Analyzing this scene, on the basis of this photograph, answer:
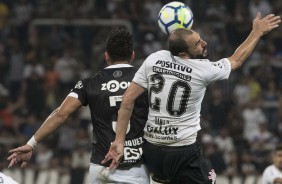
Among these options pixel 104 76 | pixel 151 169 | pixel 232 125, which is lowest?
pixel 232 125

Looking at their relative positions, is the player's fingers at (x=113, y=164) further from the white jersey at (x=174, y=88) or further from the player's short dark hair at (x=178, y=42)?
the player's short dark hair at (x=178, y=42)

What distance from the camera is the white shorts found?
809cm

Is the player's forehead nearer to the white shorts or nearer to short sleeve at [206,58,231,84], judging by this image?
short sleeve at [206,58,231,84]

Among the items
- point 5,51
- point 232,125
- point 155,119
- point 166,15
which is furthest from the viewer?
point 5,51

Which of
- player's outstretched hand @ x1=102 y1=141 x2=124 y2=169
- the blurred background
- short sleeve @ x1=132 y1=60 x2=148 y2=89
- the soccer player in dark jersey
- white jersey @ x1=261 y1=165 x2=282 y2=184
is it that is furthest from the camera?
the blurred background

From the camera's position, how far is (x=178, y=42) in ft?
26.3

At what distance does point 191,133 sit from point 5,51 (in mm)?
13067

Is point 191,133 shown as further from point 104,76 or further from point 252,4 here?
point 252,4

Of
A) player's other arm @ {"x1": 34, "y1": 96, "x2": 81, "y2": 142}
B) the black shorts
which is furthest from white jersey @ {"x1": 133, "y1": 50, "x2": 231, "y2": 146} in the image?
player's other arm @ {"x1": 34, "y1": 96, "x2": 81, "y2": 142}

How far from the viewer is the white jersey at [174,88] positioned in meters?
8.03

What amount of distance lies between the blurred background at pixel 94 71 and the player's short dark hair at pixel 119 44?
8.48 m

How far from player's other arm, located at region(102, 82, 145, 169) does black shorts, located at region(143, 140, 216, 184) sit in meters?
0.41

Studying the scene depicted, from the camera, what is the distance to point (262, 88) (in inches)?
789

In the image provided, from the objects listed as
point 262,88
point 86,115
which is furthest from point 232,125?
point 86,115
